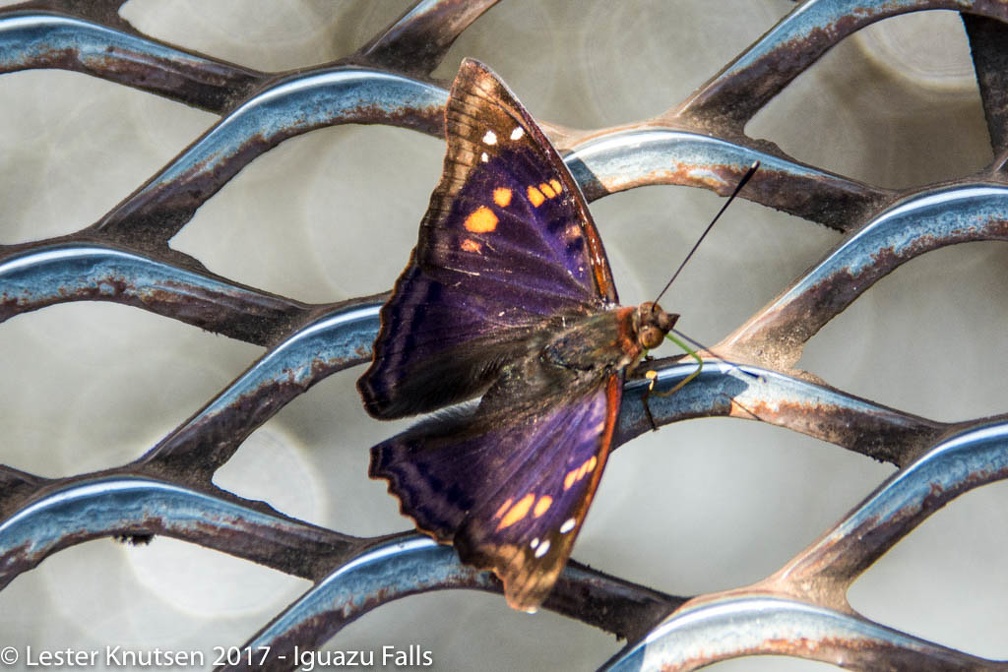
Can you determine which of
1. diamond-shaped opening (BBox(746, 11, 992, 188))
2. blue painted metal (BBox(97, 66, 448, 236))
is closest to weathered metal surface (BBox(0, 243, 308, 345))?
blue painted metal (BBox(97, 66, 448, 236))

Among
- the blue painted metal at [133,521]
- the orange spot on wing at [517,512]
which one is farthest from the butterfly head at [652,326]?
the blue painted metal at [133,521]

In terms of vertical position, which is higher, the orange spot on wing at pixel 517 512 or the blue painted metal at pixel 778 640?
the orange spot on wing at pixel 517 512

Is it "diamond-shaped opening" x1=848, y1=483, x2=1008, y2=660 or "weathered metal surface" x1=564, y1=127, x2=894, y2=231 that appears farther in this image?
"diamond-shaped opening" x1=848, y1=483, x2=1008, y2=660

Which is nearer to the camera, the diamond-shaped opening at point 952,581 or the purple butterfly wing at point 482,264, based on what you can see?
the purple butterfly wing at point 482,264

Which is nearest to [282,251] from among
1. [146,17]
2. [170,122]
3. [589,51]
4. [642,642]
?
[170,122]

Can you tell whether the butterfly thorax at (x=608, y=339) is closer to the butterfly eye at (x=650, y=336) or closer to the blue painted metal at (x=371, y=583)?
the butterfly eye at (x=650, y=336)

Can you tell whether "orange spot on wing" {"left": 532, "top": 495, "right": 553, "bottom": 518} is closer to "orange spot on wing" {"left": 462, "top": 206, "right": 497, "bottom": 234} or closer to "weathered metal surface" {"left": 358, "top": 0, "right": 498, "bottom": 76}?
"orange spot on wing" {"left": 462, "top": 206, "right": 497, "bottom": 234}

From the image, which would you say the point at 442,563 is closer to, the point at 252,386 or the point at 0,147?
the point at 252,386
